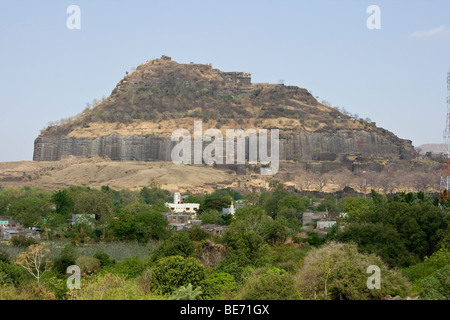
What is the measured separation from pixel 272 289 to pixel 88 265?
18.5 metres

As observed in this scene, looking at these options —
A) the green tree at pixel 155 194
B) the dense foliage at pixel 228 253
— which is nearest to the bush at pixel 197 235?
the dense foliage at pixel 228 253

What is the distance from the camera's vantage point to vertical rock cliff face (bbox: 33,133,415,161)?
128m

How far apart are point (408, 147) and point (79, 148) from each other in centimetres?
5947

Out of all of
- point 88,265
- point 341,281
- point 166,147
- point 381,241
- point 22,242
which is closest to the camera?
point 341,281

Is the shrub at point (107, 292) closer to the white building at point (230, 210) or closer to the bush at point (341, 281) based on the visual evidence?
the bush at point (341, 281)

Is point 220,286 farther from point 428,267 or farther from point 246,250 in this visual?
point 246,250

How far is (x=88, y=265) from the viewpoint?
4272 cm

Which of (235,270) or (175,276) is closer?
(175,276)

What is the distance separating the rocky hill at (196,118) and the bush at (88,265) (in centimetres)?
8352

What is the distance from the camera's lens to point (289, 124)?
13400cm

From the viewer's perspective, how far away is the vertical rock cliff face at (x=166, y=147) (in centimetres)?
12800

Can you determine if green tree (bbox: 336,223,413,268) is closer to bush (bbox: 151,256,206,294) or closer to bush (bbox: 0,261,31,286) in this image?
bush (bbox: 151,256,206,294)

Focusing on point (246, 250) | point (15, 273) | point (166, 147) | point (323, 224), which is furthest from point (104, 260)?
point (166, 147)
